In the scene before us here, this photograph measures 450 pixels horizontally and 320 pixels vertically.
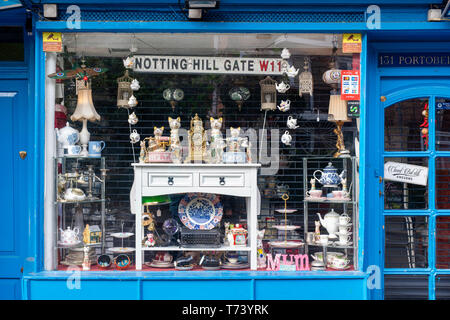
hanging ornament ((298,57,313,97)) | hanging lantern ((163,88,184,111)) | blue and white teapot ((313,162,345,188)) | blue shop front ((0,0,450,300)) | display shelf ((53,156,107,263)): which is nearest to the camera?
blue shop front ((0,0,450,300))

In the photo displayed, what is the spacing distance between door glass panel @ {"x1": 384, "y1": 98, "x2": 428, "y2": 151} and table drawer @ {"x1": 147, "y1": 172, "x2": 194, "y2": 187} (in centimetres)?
208

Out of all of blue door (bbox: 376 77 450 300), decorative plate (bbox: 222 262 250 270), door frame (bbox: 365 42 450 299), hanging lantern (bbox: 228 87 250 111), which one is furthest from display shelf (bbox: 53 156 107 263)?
blue door (bbox: 376 77 450 300)

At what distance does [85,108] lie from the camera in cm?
554

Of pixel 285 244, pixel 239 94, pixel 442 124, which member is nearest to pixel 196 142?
pixel 239 94

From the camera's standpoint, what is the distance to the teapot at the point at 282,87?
562 cm

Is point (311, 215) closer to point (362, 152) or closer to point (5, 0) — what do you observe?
point (362, 152)

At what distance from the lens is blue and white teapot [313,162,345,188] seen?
5488 millimetres

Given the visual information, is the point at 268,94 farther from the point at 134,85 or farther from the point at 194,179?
the point at 134,85

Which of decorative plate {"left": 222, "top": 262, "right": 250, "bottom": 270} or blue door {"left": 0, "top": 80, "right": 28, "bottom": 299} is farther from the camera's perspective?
blue door {"left": 0, "top": 80, "right": 28, "bottom": 299}

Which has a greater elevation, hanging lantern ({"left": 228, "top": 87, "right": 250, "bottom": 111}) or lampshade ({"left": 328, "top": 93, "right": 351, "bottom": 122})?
hanging lantern ({"left": 228, "top": 87, "right": 250, "bottom": 111})

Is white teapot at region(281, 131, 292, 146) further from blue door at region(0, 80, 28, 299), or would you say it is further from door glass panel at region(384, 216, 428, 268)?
blue door at region(0, 80, 28, 299)

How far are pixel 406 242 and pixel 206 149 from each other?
229 centimetres

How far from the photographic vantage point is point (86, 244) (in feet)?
17.9

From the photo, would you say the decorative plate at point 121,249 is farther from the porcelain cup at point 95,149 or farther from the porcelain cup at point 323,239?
the porcelain cup at point 323,239
